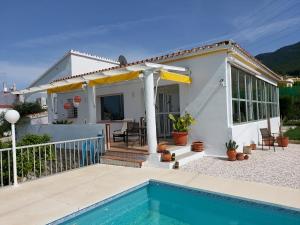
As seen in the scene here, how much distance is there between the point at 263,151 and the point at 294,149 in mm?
2118

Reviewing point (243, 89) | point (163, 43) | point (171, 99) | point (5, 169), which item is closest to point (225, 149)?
point (243, 89)

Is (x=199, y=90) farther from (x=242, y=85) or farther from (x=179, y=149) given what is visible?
(x=179, y=149)

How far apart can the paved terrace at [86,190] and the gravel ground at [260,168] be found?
77cm

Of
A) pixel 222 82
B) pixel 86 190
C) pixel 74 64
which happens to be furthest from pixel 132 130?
pixel 74 64

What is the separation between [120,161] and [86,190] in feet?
14.0

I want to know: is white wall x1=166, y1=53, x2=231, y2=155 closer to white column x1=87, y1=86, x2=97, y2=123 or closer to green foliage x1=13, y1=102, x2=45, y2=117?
white column x1=87, y1=86, x2=97, y2=123

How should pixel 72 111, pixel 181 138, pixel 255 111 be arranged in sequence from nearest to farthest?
pixel 181 138, pixel 255 111, pixel 72 111

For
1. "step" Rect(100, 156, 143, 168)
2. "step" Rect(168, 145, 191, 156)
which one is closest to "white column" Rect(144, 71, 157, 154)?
"step" Rect(100, 156, 143, 168)

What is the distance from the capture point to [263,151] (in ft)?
50.3

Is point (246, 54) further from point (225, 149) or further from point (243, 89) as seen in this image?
point (225, 149)

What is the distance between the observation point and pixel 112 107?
20953 mm

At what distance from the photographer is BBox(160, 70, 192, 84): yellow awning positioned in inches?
483

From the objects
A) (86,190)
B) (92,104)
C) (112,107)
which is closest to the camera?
(86,190)

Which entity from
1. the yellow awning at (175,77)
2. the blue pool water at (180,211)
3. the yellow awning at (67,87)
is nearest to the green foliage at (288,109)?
the yellow awning at (175,77)
